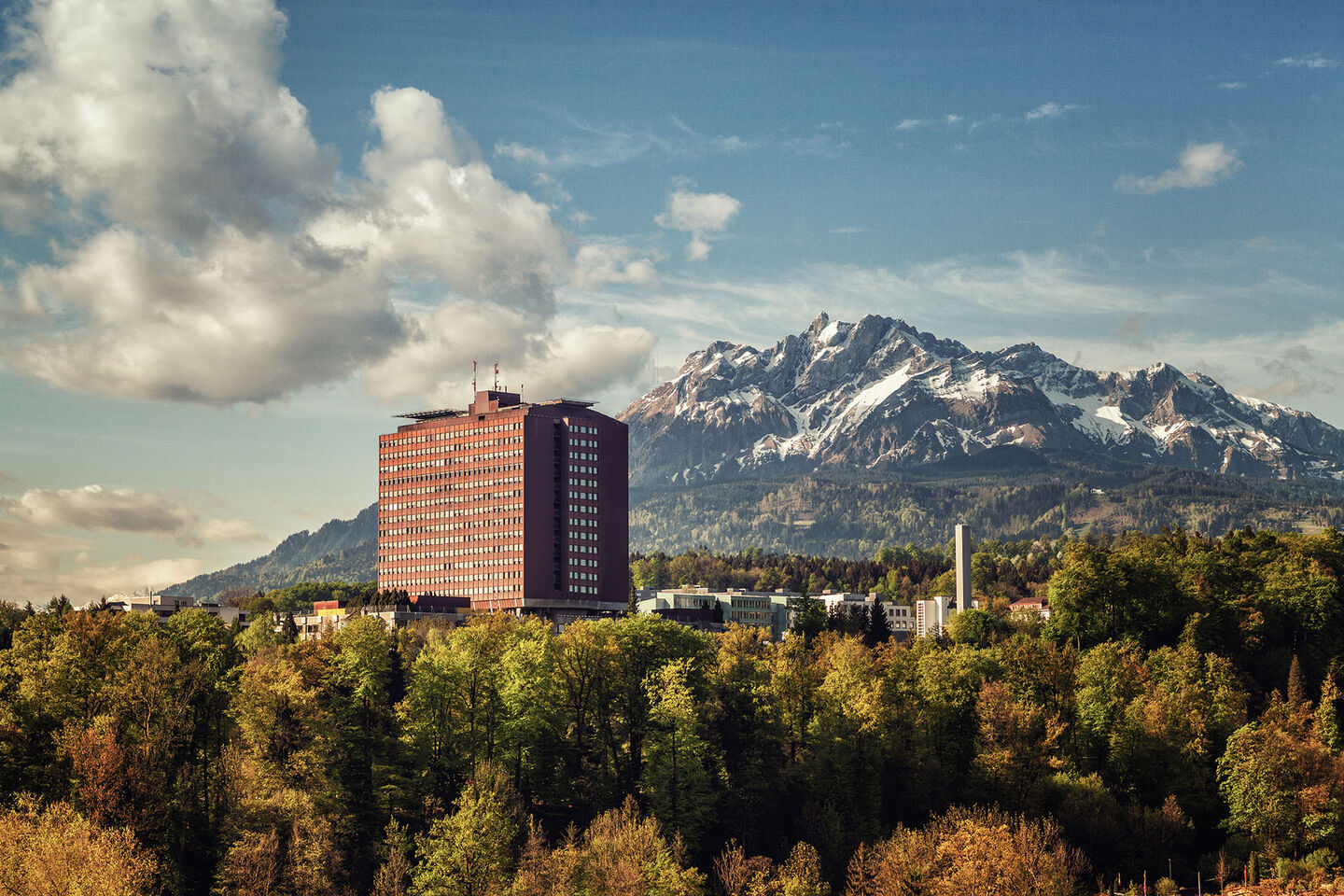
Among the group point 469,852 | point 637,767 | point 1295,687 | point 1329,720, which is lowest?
point 469,852

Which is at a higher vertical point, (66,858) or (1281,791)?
(66,858)

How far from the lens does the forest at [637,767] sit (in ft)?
393

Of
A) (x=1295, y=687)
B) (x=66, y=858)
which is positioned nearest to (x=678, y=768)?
(x=66, y=858)

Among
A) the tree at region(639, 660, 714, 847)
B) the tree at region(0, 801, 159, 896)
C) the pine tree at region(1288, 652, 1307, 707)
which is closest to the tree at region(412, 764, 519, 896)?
the tree at region(639, 660, 714, 847)

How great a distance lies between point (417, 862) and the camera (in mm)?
127188

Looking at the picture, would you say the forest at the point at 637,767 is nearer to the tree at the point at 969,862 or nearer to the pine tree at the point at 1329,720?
the tree at the point at 969,862

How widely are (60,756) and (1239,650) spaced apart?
441 ft

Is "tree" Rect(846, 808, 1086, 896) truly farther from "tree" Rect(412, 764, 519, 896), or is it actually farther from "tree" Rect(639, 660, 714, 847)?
"tree" Rect(412, 764, 519, 896)

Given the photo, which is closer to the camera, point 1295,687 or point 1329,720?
point 1329,720

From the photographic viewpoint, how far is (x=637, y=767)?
144375 millimetres

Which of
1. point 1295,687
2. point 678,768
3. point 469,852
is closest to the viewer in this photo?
point 469,852

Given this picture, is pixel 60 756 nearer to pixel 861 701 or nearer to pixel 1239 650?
pixel 861 701

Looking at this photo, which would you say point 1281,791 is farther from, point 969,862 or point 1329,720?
point 969,862

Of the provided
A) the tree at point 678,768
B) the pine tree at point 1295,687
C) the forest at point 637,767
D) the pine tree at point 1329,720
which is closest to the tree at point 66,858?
the forest at point 637,767
